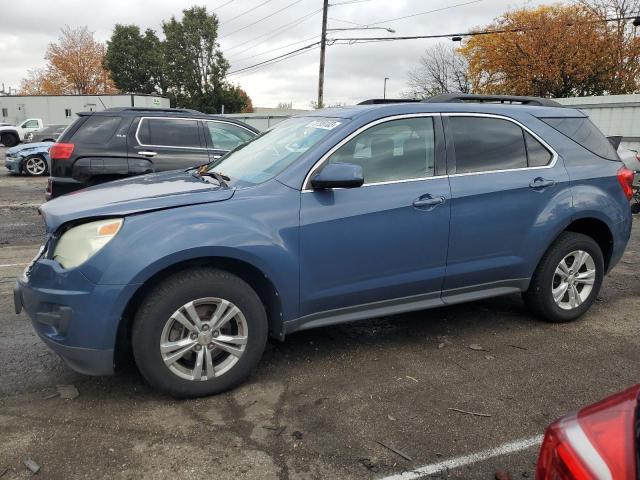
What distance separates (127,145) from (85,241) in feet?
16.0

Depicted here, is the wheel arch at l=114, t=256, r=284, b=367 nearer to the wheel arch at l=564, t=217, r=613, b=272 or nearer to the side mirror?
the side mirror

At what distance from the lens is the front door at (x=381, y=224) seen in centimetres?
354

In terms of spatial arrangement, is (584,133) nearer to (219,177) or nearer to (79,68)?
(219,177)

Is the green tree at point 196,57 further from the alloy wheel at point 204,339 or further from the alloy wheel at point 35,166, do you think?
the alloy wheel at point 204,339

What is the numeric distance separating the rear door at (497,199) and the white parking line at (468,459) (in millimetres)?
1346

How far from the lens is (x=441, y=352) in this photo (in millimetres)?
4113

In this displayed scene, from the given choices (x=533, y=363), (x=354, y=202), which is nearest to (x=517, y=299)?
(x=533, y=363)

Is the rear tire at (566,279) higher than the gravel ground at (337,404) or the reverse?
higher

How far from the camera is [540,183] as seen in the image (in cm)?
431

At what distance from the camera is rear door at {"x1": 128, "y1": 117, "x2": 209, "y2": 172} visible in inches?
302

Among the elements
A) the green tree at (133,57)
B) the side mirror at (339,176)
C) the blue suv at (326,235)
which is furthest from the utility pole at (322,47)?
the green tree at (133,57)

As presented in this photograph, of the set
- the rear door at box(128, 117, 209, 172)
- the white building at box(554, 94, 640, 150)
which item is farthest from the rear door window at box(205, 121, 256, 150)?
the white building at box(554, 94, 640, 150)

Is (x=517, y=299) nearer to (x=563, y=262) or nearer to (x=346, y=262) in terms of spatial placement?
(x=563, y=262)

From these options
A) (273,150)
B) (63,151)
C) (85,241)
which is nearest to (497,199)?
(273,150)
